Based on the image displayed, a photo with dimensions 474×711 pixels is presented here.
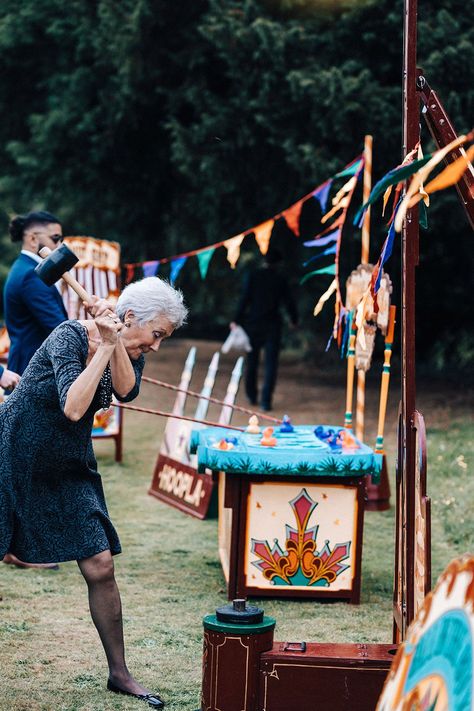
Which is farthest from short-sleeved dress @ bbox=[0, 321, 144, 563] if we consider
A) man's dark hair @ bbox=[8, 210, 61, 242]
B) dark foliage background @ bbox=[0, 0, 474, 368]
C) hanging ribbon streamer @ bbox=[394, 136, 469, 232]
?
dark foliage background @ bbox=[0, 0, 474, 368]

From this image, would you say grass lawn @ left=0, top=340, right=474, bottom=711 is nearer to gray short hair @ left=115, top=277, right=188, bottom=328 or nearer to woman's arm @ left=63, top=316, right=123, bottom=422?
woman's arm @ left=63, top=316, right=123, bottom=422

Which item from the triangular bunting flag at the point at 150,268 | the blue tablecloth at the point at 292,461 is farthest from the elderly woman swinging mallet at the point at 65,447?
the triangular bunting flag at the point at 150,268

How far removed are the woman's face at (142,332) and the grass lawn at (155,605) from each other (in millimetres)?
1328

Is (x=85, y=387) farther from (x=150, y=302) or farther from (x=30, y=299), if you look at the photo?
(x=30, y=299)

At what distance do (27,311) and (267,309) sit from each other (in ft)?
21.9

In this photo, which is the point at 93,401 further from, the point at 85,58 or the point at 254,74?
the point at 85,58

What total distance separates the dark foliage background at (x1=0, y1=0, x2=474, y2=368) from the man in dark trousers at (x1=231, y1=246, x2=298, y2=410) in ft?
4.31

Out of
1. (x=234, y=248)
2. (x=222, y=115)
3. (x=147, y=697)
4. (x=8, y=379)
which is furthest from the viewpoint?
(x=222, y=115)

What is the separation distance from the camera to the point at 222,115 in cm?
1320

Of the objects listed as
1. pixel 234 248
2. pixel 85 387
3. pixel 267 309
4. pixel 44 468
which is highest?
pixel 267 309

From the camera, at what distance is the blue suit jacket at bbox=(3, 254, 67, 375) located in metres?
5.54

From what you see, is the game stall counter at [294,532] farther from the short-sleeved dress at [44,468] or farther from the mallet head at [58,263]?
the mallet head at [58,263]

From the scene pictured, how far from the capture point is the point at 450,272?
14617 mm

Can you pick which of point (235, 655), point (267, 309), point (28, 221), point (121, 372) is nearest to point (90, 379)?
point (121, 372)
